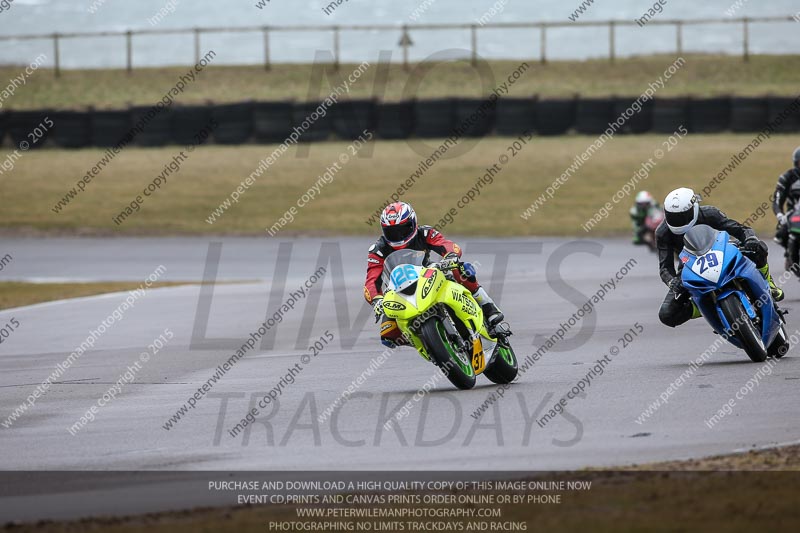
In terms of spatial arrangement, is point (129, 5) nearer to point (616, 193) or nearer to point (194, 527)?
point (616, 193)

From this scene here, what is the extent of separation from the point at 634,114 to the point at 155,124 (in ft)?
43.3

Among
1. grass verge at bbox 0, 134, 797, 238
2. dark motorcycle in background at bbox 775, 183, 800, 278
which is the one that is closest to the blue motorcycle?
dark motorcycle in background at bbox 775, 183, 800, 278

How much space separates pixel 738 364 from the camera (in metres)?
10.9

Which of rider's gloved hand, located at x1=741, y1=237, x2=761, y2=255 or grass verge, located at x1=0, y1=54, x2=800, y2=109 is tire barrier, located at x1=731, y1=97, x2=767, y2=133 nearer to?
grass verge, located at x1=0, y1=54, x2=800, y2=109

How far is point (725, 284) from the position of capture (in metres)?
10.6

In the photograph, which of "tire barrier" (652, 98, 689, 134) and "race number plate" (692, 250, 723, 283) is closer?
"race number plate" (692, 250, 723, 283)

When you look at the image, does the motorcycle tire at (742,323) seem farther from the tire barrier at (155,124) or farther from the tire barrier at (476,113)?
the tire barrier at (155,124)

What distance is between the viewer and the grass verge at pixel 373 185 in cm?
3058

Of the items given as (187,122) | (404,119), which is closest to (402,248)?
(404,119)

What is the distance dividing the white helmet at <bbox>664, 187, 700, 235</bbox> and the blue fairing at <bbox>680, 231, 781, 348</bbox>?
0.70 feet

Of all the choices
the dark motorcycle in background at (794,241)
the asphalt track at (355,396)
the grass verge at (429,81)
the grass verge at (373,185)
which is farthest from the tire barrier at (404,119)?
the dark motorcycle in background at (794,241)

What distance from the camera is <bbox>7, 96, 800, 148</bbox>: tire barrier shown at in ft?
115

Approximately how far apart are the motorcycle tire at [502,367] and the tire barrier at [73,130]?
27.8 meters

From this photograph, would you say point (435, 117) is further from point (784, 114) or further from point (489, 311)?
point (489, 311)
